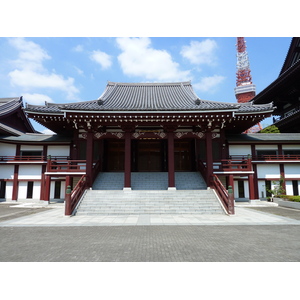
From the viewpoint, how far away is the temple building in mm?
15141

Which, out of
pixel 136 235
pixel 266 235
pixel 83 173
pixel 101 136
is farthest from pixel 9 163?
pixel 266 235

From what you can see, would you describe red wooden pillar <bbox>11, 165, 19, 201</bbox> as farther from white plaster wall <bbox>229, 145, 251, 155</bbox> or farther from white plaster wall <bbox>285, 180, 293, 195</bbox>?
white plaster wall <bbox>285, 180, 293, 195</bbox>

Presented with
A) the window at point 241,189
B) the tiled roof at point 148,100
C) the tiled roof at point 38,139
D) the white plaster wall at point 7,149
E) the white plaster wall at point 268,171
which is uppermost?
the tiled roof at point 148,100

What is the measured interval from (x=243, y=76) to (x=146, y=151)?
85327 mm

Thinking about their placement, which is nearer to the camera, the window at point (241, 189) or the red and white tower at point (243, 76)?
the window at point (241, 189)

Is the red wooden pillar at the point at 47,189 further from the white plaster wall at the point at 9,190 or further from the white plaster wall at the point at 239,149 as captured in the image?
the white plaster wall at the point at 239,149

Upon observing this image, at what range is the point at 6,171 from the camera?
61.4 ft

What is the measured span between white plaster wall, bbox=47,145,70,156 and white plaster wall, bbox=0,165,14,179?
11.7ft

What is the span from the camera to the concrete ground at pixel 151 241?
16.5ft

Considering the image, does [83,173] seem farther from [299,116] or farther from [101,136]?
[299,116]

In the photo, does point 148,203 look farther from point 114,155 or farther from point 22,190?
point 22,190

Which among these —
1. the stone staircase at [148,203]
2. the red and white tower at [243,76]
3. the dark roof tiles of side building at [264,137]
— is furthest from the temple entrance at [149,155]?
the red and white tower at [243,76]

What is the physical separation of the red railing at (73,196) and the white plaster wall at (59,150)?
19.5ft

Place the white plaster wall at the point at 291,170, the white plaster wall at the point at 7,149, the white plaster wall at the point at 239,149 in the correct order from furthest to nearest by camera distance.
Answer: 1. the white plaster wall at the point at 7,149
2. the white plaster wall at the point at 239,149
3. the white plaster wall at the point at 291,170
